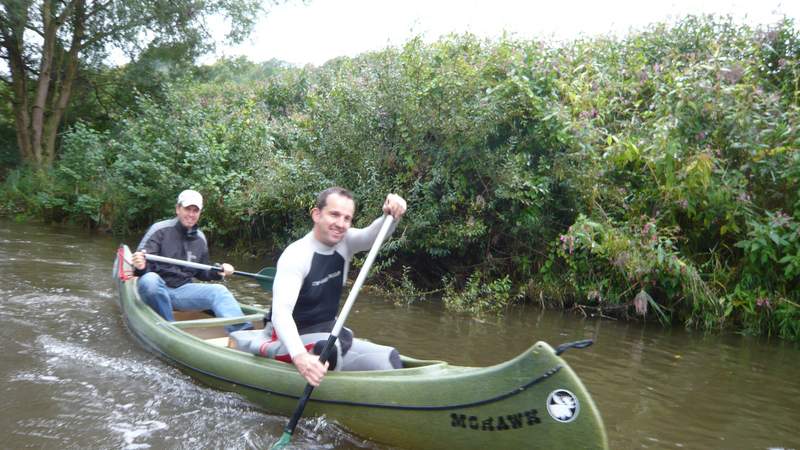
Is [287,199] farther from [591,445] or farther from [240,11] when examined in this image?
[240,11]

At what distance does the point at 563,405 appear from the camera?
108 inches

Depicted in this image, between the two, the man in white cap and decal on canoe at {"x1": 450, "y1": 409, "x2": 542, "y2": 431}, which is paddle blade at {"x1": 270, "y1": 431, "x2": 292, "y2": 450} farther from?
the man in white cap

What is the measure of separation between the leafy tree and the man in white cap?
11505 millimetres

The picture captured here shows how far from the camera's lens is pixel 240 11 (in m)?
15.9

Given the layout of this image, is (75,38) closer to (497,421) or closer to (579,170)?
(579,170)

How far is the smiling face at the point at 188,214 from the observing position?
18.4 ft

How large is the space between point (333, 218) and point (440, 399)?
1.18 meters

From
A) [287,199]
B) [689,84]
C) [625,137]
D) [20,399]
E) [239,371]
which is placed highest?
[689,84]

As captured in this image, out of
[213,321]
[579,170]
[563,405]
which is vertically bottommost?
[213,321]

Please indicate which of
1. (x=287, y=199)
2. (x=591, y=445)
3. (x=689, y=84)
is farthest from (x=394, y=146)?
(x=591, y=445)

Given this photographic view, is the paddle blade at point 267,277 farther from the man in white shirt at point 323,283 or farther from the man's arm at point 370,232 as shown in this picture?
the man's arm at point 370,232

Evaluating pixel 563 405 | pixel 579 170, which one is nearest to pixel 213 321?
pixel 563 405

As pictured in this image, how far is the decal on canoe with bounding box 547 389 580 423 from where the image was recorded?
2.73 m

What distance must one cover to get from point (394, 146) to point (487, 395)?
5.49 meters
